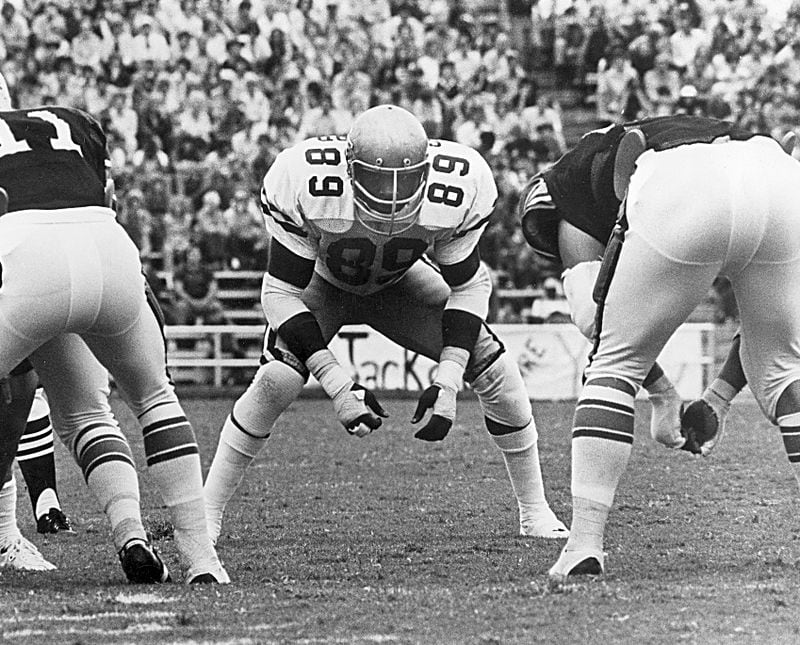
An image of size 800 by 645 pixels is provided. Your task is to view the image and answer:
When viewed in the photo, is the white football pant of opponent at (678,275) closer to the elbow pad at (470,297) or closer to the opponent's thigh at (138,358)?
the elbow pad at (470,297)

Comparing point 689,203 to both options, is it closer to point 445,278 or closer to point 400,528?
point 445,278

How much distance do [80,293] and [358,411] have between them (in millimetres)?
1209

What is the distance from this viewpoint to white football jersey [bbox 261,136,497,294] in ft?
18.2

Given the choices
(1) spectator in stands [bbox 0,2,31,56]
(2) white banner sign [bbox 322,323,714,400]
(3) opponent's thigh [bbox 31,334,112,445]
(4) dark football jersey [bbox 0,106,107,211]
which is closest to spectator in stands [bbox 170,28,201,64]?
(1) spectator in stands [bbox 0,2,31,56]

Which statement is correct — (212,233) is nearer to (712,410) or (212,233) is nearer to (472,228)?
(472,228)

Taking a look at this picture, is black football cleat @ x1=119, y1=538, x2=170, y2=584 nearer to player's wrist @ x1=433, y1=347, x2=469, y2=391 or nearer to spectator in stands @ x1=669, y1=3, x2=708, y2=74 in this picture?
player's wrist @ x1=433, y1=347, x2=469, y2=391

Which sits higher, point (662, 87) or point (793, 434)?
point (793, 434)

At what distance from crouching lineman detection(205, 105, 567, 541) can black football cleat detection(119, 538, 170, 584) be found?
2.74ft

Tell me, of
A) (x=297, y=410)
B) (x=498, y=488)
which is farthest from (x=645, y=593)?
(x=297, y=410)

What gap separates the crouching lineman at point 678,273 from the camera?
4.34m

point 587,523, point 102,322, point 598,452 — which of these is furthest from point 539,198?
point 102,322

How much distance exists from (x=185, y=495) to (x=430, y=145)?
6.34 feet

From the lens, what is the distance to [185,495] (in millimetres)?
4719

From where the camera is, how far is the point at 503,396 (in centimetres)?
611
